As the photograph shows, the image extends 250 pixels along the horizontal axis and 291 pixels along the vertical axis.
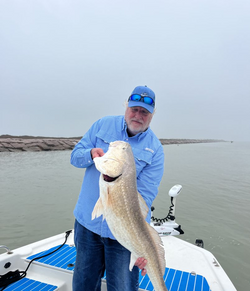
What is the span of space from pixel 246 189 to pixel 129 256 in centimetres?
1522

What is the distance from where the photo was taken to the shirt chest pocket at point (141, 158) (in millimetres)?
2695

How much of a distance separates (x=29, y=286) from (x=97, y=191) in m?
2.09

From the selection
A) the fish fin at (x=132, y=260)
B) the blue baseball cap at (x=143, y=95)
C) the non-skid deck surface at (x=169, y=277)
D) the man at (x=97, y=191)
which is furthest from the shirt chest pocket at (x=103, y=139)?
the non-skid deck surface at (x=169, y=277)

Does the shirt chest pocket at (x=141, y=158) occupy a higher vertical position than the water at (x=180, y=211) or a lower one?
higher

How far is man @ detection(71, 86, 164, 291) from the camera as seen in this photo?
8.46ft

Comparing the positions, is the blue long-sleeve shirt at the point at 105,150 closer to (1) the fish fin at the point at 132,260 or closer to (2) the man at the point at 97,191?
(2) the man at the point at 97,191

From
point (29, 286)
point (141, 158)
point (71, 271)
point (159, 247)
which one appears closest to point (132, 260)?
point (159, 247)

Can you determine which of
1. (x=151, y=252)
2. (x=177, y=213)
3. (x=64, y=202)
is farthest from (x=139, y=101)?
(x=64, y=202)

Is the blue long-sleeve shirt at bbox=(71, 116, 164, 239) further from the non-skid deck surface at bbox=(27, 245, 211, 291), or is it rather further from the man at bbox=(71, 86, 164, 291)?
the non-skid deck surface at bbox=(27, 245, 211, 291)

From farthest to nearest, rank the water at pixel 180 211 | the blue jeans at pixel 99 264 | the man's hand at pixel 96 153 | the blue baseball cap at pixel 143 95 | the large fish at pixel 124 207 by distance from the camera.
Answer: the water at pixel 180 211, the blue baseball cap at pixel 143 95, the blue jeans at pixel 99 264, the man's hand at pixel 96 153, the large fish at pixel 124 207

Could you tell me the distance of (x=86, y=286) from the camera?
8.84ft

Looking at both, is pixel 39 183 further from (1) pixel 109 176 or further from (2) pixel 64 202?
(1) pixel 109 176

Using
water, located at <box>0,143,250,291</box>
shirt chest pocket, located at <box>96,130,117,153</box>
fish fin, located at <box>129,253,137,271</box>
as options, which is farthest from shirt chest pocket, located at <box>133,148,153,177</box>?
water, located at <box>0,143,250,291</box>

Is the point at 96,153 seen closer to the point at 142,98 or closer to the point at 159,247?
the point at 142,98
